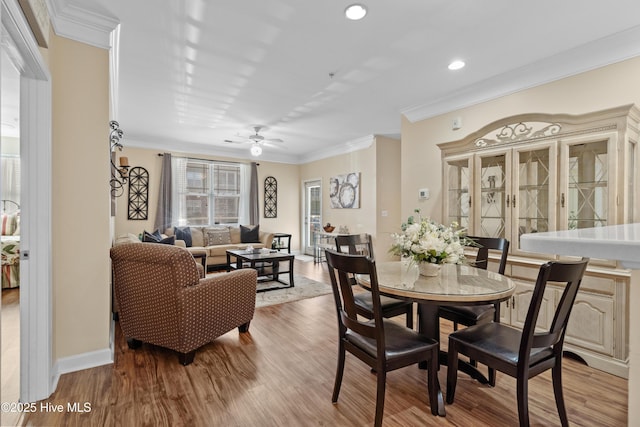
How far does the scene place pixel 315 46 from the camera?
2.76 m

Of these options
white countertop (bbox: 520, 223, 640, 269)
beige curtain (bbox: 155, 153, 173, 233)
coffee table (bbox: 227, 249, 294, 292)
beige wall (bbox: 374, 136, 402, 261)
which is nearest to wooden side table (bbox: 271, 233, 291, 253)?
coffee table (bbox: 227, 249, 294, 292)

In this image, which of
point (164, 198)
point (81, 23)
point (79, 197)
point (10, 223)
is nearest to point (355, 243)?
point (79, 197)

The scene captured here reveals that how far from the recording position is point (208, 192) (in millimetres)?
6992

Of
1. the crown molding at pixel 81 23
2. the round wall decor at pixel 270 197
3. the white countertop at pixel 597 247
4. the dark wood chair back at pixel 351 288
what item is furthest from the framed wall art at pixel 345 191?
the white countertop at pixel 597 247

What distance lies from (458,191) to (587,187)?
1.13 meters

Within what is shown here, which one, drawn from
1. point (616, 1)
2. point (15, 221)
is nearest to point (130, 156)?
point (15, 221)

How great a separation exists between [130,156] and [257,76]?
4.06 m

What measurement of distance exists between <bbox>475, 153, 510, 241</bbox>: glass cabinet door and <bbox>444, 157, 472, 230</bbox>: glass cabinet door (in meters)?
0.12

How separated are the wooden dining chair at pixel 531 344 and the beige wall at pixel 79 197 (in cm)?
260

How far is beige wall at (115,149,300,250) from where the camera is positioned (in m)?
6.01

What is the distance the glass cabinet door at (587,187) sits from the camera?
8.15 ft

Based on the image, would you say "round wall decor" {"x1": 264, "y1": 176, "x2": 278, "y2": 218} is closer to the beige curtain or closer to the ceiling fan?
the ceiling fan

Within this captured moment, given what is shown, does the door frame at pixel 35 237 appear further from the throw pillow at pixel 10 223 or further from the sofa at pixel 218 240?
the throw pillow at pixel 10 223

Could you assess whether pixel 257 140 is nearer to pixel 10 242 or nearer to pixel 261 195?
pixel 261 195
